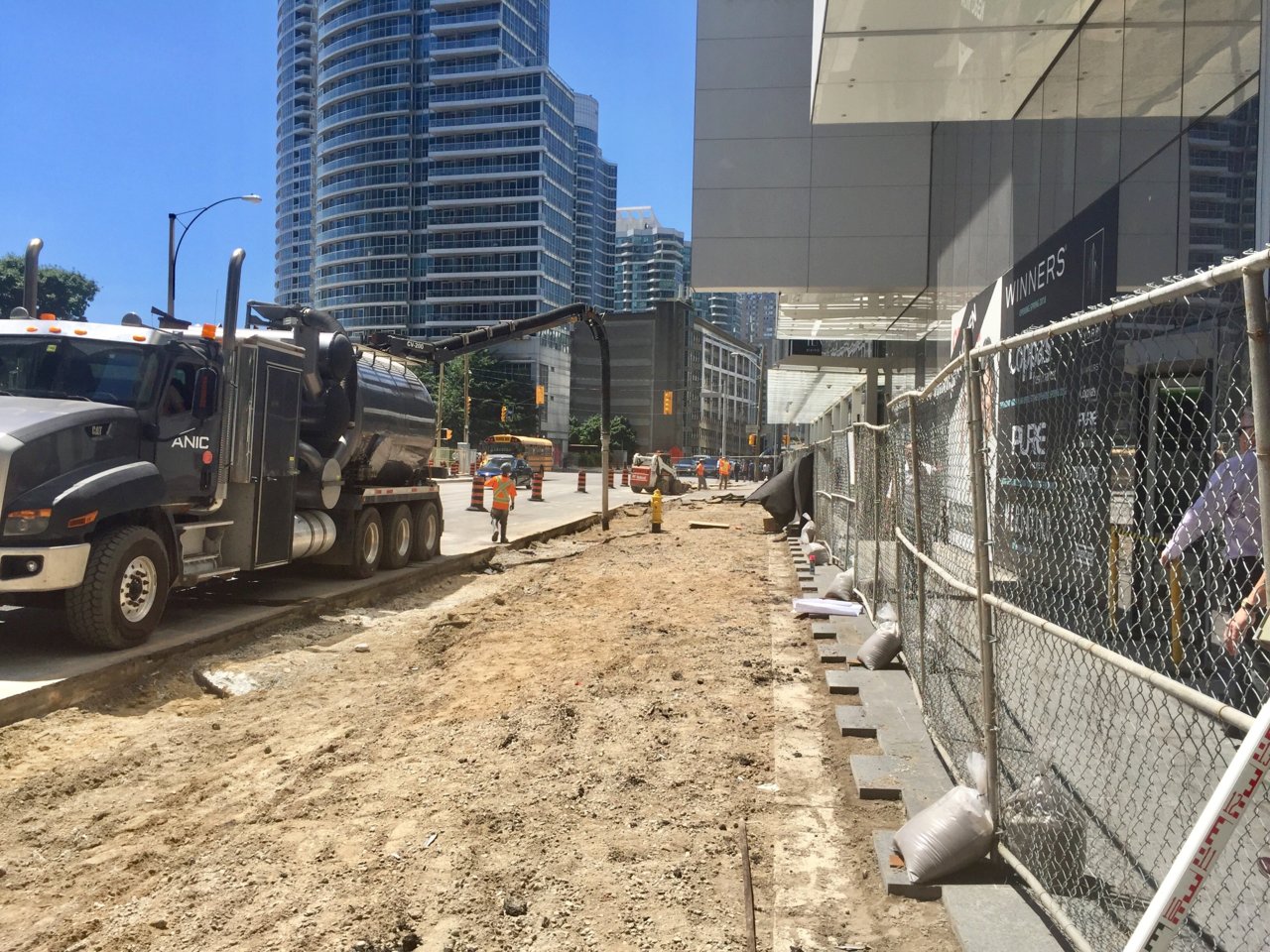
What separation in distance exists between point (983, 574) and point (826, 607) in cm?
557

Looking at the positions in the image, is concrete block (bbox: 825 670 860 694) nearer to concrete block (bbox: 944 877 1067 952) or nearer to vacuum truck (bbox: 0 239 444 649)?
concrete block (bbox: 944 877 1067 952)

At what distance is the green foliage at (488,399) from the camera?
94312mm

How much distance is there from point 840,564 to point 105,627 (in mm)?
8566

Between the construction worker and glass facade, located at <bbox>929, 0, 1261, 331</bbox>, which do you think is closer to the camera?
glass facade, located at <bbox>929, 0, 1261, 331</bbox>

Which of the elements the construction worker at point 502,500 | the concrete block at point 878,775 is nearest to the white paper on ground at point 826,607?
the concrete block at point 878,775

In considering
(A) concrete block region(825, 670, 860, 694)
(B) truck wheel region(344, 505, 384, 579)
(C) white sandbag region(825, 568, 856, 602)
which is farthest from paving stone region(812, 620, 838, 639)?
→ (B) truck wheel region(344, 505, 384, 579)

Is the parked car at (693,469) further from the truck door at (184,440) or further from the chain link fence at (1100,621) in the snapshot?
the chain link fence at (1100,621)

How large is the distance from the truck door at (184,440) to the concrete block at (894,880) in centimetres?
702

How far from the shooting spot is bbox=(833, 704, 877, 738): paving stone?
5.63 meters

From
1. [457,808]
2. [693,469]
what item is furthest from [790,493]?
[693,469]

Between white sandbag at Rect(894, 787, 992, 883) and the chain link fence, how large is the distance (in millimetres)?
90

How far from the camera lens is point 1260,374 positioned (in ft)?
6.77

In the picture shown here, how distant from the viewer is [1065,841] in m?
3.41

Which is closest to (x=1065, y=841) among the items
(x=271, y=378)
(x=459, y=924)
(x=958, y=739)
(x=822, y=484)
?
(x=958, y=739)
